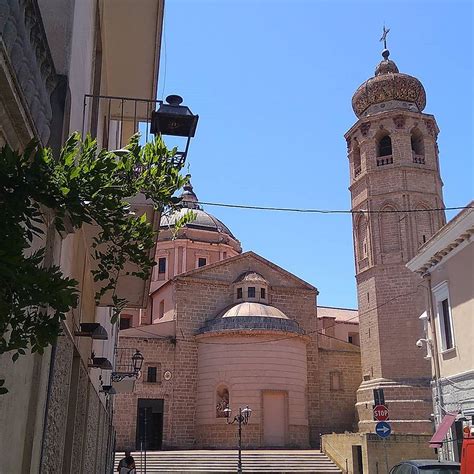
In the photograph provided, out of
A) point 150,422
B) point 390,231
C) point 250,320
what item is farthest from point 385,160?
point 150,422

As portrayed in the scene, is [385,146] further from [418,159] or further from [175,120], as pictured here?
[175,120]

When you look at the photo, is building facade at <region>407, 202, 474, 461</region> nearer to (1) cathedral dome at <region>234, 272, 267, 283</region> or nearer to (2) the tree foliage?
(2) the tree foliage

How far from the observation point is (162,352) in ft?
115

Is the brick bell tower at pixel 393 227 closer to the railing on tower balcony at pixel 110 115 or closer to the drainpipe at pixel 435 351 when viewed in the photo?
the drainpipe at pixel 435 351

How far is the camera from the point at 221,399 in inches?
1309

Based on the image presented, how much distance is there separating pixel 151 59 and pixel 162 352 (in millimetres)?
27959

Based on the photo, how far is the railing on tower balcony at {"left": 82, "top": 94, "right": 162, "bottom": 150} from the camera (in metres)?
Answer: 6.46

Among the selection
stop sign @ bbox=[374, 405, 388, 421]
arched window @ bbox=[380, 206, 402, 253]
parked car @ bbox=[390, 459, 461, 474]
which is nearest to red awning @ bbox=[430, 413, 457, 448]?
stop sign @ bbox=[374, 405, 388, 421]

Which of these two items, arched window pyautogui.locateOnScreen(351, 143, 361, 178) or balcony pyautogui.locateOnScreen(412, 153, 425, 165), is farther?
arched window pyautogui.locateOnScreen(351, 143, 361, 178)

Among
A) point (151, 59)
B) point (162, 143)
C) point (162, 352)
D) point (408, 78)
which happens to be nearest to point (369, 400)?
point (162, 352)

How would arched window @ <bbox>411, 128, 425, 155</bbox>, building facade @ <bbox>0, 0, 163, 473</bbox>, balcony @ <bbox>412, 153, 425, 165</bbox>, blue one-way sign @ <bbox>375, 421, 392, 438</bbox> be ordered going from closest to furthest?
building facade @ <bbox>0, 0, 163, 473</bbox> < blue one-way sign @ <bbox>375, 421, 392, 438</bbox> < balcony @ <bbox>412, 153, 425, 165</bbox> < arched window @ <bbox>411, 128, 425, 155</bbox>

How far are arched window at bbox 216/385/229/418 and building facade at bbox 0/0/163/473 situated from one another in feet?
83.2

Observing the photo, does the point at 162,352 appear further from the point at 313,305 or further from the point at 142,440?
the point at 313,305

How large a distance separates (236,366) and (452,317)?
18.0 m
